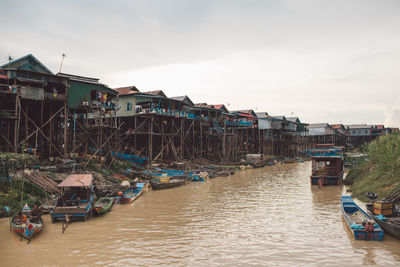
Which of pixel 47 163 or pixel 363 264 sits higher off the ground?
pixel 47 163

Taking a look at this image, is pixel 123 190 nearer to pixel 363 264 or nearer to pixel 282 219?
pixel 282 219

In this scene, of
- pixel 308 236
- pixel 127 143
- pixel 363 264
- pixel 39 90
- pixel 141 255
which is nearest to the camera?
pixel 363 264

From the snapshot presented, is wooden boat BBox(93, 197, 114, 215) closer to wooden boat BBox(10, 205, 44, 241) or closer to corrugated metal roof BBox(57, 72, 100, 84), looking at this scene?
wooden boat BBox(10, 205, 44, 241)

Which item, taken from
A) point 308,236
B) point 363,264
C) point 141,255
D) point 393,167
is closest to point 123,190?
point 141,255

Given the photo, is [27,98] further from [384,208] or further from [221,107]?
[221,107]

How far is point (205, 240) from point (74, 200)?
7631 millimetres

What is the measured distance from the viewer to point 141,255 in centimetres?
1109

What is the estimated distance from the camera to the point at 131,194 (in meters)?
21.3

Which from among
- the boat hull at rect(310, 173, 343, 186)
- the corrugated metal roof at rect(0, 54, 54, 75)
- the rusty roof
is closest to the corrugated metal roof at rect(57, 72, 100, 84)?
the corrugated metal roof at rect(0, 54, 54, 75)

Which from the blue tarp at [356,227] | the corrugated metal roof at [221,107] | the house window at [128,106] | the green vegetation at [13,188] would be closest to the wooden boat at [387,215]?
the blue tarp at [356,227]

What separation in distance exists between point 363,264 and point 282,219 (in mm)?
5914

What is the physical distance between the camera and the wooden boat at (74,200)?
14.9 metres

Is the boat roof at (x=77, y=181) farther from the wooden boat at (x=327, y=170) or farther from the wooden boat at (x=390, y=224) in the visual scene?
the wooden boat at (x=327, y=170)

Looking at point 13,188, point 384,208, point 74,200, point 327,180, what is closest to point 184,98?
point 327,180
